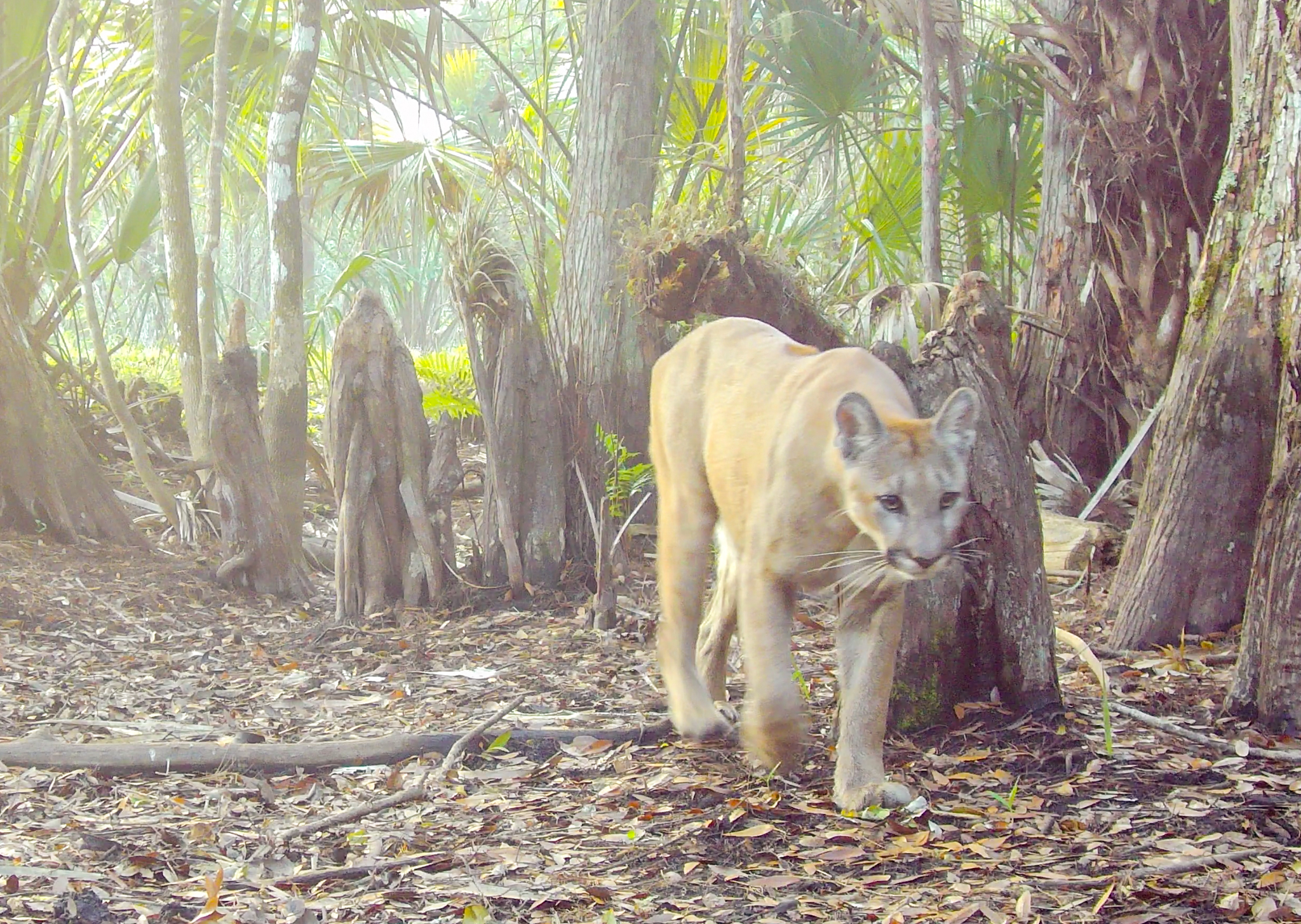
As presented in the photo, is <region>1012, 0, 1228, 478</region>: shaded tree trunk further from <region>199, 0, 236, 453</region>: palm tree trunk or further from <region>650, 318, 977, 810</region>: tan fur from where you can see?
<region>199, 0, 236, 453</region>: palm tree trunk

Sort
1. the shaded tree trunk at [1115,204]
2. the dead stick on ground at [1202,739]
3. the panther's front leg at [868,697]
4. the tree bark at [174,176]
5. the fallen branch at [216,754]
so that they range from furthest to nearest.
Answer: the tree bark at [174,176], the shaded tree trunk at [1115,204], the fallen branch at [216,754], the dead stick on ground at [1202,739], the panther's front leg at [868,697]

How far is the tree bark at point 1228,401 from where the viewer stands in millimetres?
4516

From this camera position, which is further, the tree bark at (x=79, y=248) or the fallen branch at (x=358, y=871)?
the tree bark at (x=79, y=248)

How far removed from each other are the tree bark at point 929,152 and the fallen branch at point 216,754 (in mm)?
4138

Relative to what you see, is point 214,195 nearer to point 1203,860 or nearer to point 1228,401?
point 1228,401

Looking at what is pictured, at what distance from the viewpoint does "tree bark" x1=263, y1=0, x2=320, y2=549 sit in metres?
7.85

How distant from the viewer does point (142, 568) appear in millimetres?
7402

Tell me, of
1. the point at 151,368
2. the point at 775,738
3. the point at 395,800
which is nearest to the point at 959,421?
the point at 775,738

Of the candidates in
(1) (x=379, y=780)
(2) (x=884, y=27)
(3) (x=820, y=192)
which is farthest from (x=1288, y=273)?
(3) (x=820, y=192)

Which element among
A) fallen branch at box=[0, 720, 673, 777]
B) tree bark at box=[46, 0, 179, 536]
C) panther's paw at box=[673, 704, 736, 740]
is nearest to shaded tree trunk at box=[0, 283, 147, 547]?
tree bark at box=[46, 0, 179, 536]

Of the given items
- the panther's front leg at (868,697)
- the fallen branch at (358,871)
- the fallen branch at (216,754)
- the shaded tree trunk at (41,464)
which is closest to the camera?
the fallen branch at (358,871)

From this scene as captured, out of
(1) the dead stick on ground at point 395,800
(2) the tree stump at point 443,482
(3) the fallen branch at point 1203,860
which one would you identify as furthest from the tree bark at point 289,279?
(3) the fallen branch at point 1203,860

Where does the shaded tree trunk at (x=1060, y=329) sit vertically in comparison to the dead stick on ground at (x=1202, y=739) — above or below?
above

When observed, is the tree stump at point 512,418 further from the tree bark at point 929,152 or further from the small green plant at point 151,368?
the small green plant at point 151,368
